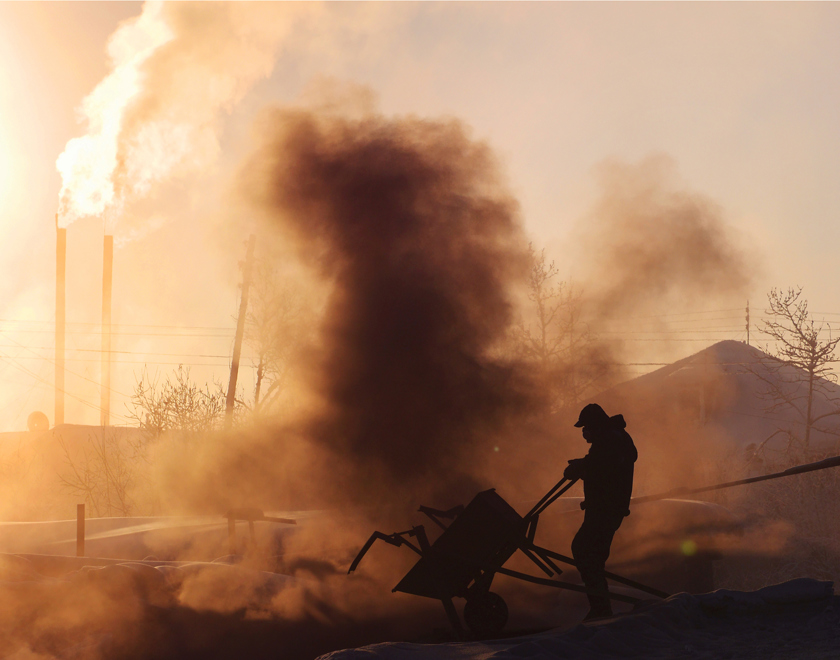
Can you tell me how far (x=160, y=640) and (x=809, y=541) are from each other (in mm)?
10524

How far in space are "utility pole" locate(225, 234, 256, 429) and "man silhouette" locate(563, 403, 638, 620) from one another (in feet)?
48.5

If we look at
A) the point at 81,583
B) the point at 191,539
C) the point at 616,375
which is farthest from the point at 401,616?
the point at 616,375

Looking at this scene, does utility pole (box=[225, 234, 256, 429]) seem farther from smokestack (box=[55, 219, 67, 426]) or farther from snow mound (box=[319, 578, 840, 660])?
snow mound (box=[319, 578, 840, 660])

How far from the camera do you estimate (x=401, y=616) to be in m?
9.61

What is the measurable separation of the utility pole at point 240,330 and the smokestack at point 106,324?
328 inches

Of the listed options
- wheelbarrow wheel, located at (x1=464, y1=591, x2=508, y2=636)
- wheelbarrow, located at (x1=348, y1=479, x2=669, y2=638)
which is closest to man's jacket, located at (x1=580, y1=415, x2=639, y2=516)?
wheelbarrow, located at (x1=348, y1=479, x2=669, y2=638)

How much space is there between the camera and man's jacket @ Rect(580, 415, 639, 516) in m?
7.63

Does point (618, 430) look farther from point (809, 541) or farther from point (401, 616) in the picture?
point (809, 541)

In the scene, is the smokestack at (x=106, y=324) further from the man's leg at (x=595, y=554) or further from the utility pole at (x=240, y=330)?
the man's leg at (x=595, y=554)

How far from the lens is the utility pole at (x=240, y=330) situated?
68.2 ft

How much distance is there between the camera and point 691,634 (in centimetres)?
671

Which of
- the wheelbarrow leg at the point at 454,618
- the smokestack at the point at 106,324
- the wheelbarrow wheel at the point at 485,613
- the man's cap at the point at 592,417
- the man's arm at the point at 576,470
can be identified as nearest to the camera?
the wheelbarrow leg at the point at 454,618

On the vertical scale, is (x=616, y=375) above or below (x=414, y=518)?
above

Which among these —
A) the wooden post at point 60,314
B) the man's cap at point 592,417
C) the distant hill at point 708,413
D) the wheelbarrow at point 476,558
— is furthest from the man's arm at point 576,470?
the wooden post at point 60,314
